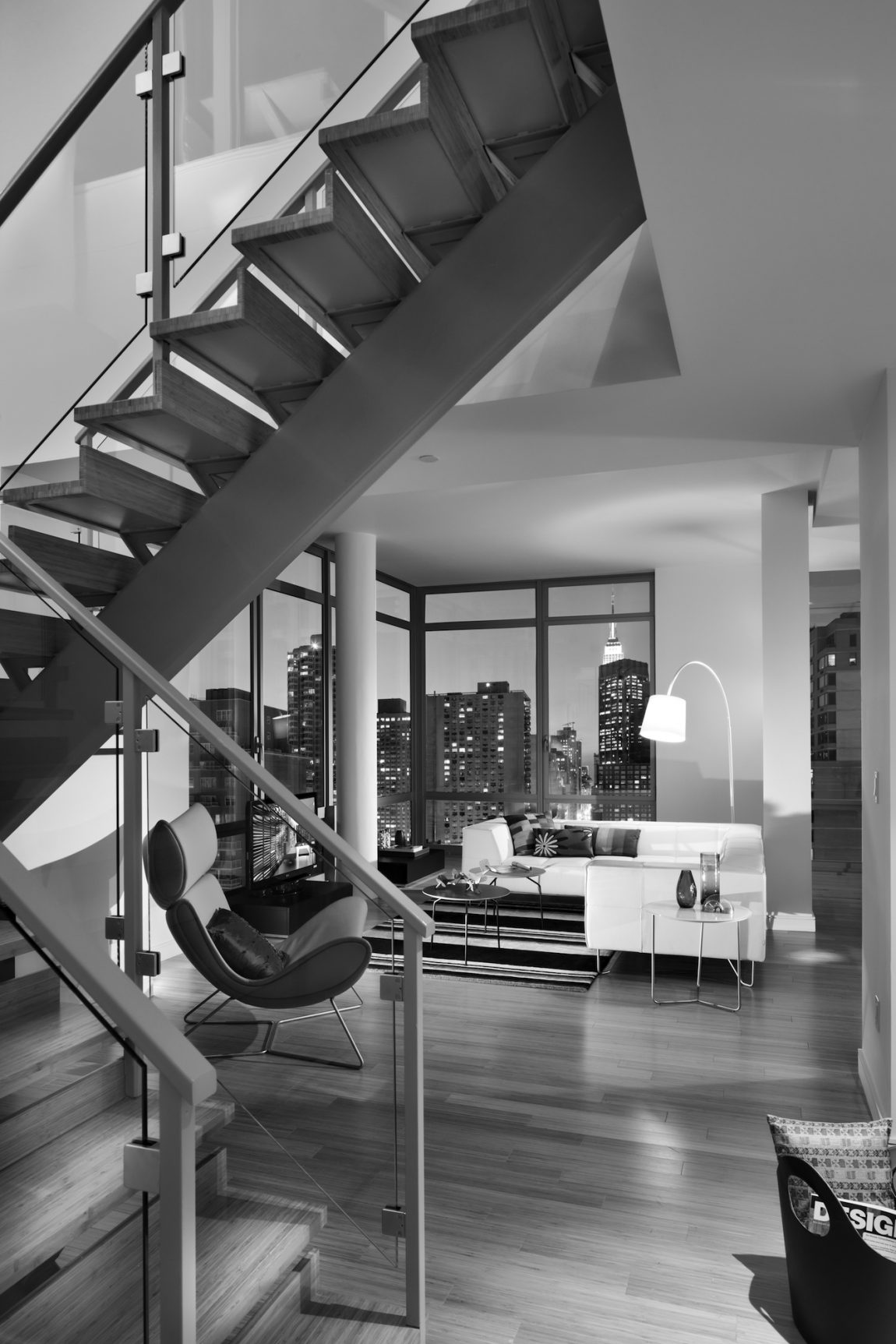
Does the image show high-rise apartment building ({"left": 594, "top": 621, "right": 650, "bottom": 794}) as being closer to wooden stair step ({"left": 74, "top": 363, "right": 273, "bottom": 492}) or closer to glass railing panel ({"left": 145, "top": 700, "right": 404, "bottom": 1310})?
wooden stair step ({"left": 74, "top": 363, "right": 273, "bottom": 492})

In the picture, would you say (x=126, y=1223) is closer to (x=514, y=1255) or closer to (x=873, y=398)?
(x=514, y=1255)

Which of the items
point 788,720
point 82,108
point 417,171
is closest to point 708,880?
point 788,720

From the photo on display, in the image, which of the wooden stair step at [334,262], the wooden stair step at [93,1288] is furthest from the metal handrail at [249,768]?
the wooden stair step at [334,262]

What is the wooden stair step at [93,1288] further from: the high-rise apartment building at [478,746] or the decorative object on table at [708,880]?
the high-rise apartment building at [478,746]

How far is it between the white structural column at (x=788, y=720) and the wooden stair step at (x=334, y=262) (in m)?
4.55

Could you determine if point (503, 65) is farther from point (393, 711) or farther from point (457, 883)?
point (393, 711)

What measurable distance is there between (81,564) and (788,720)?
5188mm

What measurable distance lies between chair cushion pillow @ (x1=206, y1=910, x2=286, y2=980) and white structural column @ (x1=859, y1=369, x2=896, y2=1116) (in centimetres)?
221

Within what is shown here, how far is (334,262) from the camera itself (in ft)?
8.86

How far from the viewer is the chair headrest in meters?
2.35

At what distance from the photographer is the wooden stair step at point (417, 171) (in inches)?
92.5

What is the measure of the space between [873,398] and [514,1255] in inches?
129

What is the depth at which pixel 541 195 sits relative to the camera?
275 centimetres

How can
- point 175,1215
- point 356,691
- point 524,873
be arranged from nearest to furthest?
point 175,1215, point 524,873, point 356,691
